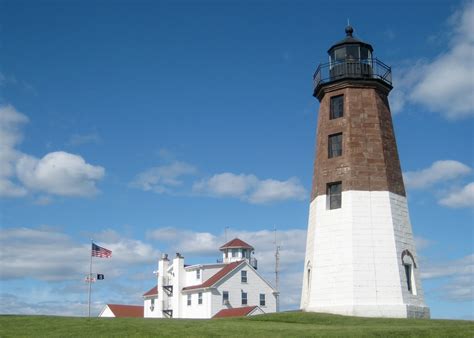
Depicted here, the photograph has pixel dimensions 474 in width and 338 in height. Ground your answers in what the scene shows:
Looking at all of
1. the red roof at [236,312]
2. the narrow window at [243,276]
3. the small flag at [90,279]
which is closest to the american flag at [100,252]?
the small flag at [90,279]

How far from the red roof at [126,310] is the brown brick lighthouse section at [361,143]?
4561 centimetres

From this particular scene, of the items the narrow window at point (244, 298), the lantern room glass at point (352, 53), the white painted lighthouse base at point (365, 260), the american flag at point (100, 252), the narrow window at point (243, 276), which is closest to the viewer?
the white painted lighthouse base at point (365, 260)

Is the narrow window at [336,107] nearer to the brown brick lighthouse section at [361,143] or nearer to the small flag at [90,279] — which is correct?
the brown brick lighthouse section at [361,143]

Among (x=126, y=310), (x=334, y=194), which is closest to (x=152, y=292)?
(x=126, y=310)

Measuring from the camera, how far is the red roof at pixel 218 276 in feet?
208

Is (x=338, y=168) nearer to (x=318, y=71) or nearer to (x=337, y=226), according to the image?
(x=337, y=226)

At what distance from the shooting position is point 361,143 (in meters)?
35.2

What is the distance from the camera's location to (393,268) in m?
33.1

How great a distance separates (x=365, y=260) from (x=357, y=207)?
3.01 metres

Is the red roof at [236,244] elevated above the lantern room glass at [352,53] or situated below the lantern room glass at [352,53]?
below

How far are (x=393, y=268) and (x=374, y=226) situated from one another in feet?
8.18

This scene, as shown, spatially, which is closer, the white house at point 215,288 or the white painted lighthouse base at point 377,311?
the white painted lighthouse base at point 377,311

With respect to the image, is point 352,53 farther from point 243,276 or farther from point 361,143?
point 243,276

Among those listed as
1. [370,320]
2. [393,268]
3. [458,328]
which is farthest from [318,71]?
[458,328]
